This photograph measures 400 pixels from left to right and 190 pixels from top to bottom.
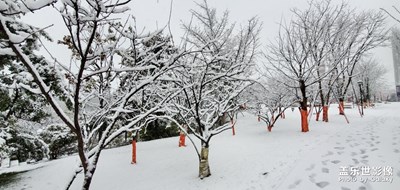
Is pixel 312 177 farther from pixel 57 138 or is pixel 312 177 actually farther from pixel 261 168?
pixel 57 138

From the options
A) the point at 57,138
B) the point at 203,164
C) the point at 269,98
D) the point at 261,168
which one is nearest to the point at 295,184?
the point at 261,168

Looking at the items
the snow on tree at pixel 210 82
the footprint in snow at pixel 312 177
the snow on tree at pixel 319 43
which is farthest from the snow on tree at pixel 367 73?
the footprint in snow at pixel 312 177

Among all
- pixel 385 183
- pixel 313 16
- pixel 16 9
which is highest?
pixel 313 16

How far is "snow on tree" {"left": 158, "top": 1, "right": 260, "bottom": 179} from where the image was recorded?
5.85 metres

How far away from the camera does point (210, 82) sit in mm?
6027

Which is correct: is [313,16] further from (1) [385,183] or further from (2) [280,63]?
(1) [385,183]

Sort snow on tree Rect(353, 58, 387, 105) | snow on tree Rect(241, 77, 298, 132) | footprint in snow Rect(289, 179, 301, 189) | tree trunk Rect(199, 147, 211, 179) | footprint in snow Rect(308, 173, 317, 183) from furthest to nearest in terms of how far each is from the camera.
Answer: snow on tree Rect(353, 58, 387, 105) → snow on tree Rect(241, 77, 298, 132) → tree trunk Rect(199, 147, 211, 179) → footprint in snow Rect(308, 173, 317, 183) → footprint in snow Rect(289, 179, 301, 189)

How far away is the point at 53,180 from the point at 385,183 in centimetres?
938

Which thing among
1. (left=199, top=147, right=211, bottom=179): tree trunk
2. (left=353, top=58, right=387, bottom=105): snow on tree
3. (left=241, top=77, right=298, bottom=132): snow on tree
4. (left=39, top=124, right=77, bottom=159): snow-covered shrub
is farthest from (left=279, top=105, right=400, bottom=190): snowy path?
(left=353, top=58, right=387, bottom=105): snow on tree

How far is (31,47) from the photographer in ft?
26.2

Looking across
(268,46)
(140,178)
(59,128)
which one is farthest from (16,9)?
(59,128)

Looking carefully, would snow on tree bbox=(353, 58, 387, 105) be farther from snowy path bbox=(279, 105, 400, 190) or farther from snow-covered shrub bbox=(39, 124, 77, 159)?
snow-covered shrub bbox=(39, 124, 77, 159)

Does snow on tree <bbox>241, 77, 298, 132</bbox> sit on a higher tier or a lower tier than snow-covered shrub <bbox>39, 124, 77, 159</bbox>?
higher

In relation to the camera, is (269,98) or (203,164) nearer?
(203,164)
